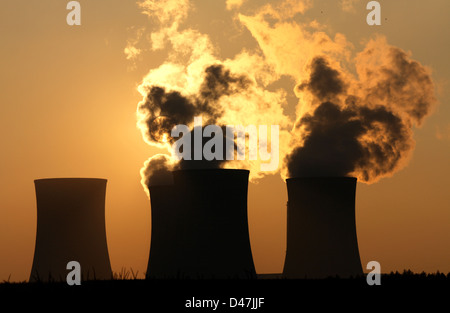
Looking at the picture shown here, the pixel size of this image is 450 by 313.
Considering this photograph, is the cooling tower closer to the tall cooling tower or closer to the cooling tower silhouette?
the cooling tower silhouette

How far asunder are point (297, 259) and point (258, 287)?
6387mm

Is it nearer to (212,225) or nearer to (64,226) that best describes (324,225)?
(212,225)

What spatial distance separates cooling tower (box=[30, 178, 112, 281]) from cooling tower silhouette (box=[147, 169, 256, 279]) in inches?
72.9

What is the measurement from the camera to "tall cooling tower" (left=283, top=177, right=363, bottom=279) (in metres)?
15.9

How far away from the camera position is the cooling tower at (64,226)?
52.3 ft

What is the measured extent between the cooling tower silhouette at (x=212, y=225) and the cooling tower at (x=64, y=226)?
6.08 ft
